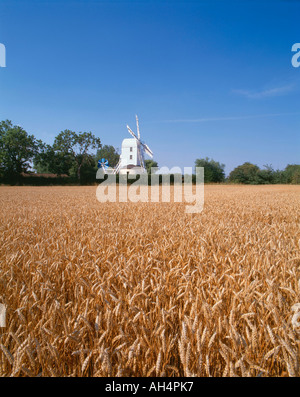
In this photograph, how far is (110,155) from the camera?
277ft

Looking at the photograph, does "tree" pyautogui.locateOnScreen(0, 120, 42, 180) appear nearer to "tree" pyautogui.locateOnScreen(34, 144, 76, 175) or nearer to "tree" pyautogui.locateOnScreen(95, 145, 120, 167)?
"tree" pyautogui.locateOnScreen(34, 144, 76, 175)

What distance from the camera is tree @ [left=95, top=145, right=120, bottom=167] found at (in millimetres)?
82025

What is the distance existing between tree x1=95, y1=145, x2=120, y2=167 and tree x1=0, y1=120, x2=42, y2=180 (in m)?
42.3

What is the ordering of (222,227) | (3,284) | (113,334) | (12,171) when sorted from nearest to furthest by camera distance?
(113,334) < (3,284) < (222,227) < (12,171)

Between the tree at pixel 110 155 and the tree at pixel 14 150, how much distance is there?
1664 inches

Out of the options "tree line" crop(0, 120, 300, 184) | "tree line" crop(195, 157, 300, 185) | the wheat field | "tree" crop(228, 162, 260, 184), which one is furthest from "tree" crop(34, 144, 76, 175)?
the wheat field

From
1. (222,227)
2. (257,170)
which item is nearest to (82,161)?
(257,170)

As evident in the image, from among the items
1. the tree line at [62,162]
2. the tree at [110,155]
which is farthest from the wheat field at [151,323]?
the tree at [110,155]

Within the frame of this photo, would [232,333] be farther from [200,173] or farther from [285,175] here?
[285,175]

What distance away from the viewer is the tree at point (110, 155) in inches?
3229

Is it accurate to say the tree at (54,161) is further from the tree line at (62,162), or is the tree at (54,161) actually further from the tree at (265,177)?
the tree at (265,177)
